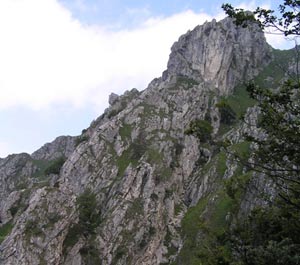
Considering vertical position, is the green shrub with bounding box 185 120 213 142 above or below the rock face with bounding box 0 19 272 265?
below

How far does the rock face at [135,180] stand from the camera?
282 ft

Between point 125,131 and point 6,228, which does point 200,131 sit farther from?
point 125,131

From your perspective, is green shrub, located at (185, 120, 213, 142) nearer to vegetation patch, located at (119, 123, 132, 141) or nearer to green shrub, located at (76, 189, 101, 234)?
green shrub, located at (76, 189, 101, 234)

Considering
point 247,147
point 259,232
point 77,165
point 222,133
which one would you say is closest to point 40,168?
point 77,165

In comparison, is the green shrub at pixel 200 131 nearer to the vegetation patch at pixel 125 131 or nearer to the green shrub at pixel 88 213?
the green shrub at pixel 88 213

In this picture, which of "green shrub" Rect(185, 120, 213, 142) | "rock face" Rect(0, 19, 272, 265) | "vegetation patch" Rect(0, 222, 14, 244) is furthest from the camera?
"vegetation patch" Rect(0, 222, 14, 244)

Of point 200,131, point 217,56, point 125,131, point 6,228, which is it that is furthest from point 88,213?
point 217,56

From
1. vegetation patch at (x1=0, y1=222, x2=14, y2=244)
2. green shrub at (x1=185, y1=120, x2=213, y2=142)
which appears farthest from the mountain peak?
green shrub at (x1=185, y1=120, x2=213, y2=142)

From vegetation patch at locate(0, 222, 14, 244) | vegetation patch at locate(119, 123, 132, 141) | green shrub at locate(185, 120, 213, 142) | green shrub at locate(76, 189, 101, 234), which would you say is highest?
vegetation patch at locate(119, 123, 132, 141)

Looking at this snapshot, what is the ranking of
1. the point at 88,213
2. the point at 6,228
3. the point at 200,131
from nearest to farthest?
the point at 200,131 → the point at 88,213 → the point at 6,228

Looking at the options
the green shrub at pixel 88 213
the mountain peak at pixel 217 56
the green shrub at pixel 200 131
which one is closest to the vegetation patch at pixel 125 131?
the green shrub at pixel 88 213

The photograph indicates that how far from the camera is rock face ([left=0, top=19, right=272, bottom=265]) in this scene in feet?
282

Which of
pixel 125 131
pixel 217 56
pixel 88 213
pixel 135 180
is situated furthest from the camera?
pixel 217 56

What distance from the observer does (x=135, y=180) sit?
101000mm
